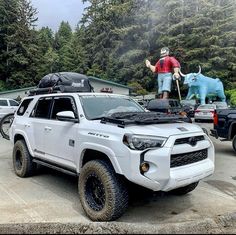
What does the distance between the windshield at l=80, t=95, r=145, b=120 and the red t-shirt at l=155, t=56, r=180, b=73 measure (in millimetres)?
16663

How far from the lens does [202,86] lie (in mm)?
32250

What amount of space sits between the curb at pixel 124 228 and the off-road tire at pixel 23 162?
2610 mm

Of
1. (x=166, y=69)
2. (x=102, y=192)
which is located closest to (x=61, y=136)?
(x=102, y=192)

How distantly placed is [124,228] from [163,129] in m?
1.39

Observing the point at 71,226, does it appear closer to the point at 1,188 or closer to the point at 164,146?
the point at 164,146

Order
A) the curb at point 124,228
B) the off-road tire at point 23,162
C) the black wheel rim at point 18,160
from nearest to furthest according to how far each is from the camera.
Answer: the curb at point 124,228 → the off-road tire at point 23,162 → the black wheel rim at point 18,160

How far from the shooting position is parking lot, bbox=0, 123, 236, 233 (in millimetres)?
4797

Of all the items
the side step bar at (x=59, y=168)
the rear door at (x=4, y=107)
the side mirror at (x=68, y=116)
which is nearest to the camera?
the side mirror at (x=68, y=116)

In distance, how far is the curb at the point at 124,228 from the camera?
4109 mm

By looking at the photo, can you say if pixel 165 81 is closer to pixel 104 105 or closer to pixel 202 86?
pixel 202 86

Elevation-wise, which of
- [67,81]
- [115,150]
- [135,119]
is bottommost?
[115,150]

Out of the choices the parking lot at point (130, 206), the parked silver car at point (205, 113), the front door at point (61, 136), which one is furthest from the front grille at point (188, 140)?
the parked silver car at point (205, 113)

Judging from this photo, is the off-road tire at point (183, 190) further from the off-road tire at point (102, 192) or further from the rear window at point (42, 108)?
the rear window at point (42, 108)

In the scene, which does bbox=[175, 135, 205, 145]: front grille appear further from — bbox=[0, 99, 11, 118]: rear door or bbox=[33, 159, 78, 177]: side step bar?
bbox=[0, 99, 11, 118]: rear door
